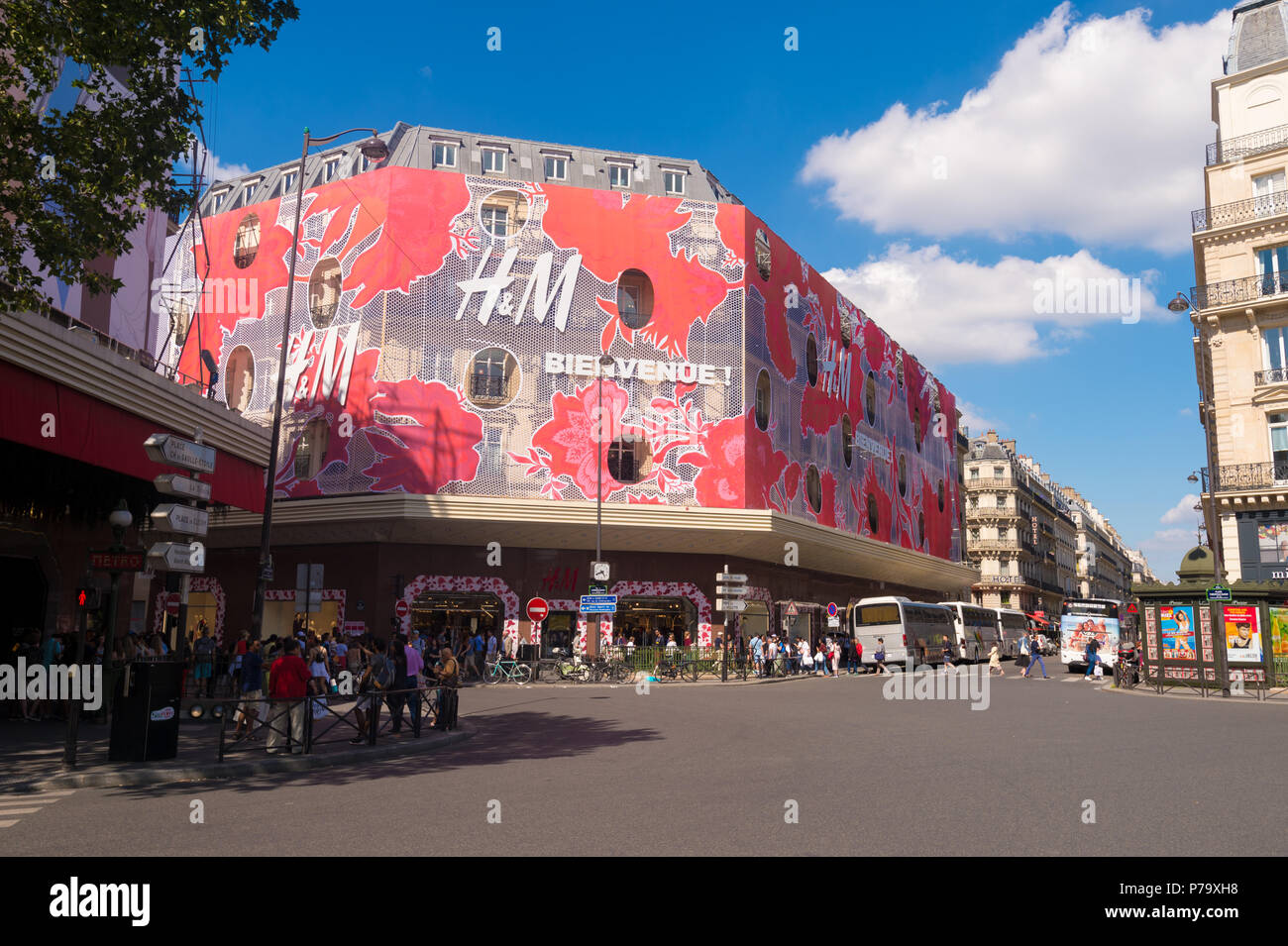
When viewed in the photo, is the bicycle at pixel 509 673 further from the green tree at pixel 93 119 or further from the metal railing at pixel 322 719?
the green tree at pixel 93 119

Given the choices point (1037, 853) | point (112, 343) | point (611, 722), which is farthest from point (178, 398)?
point (1037, 853)

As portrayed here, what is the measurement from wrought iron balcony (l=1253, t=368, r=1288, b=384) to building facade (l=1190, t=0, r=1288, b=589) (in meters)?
0.04

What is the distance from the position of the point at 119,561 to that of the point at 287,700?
286cm

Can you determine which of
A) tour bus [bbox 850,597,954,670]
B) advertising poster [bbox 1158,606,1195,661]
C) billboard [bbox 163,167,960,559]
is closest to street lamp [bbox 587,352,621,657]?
billboard [bbox 163,167,960,559]

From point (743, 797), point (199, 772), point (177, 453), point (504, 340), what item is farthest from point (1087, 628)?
point (177, 453)

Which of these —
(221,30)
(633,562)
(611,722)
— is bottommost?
(611,722)

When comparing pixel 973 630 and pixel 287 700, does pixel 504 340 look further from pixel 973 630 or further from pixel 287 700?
pixel 973 630

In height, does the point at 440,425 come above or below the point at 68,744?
above

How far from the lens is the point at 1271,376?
3556 centimetres

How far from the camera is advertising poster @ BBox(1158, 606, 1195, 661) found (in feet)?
88.4

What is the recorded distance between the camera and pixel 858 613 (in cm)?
4209

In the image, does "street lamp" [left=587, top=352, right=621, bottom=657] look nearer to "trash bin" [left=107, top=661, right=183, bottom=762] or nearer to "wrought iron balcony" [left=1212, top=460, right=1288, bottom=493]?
"wrought iron balcony" [left=1212, top=460, right=1288, bottom=493]

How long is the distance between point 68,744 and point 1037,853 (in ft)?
35.3
